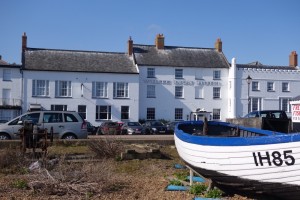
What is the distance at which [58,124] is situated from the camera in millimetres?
19828

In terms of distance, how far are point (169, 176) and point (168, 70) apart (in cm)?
4127

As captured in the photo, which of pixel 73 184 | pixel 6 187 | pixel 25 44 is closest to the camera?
pixel 73 184

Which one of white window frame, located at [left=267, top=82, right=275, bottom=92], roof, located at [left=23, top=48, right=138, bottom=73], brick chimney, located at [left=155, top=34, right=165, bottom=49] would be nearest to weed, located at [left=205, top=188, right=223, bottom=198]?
roof, located at [left=23, top=48, right=138, bottom=73]

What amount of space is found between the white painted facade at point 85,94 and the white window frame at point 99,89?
35 centimetres

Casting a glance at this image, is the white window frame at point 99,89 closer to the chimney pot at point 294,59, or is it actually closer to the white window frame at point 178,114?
the white window frame at point 178,114

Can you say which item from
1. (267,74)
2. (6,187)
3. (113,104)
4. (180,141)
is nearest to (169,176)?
(180,141)

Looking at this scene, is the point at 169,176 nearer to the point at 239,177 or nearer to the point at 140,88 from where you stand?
the point at 239,177

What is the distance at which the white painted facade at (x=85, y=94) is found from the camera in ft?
154

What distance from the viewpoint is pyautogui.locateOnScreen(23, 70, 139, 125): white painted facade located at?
46906 millimetres

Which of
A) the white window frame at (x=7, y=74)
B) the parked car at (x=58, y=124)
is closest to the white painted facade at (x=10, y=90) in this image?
the white window frame at (x=7, y=74)

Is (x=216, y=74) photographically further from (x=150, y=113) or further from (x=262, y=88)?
(x=150, y=113)

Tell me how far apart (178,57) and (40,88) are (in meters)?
17.4

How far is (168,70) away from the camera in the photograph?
52125 mm

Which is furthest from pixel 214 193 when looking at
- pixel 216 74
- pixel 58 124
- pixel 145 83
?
pixel 216 74
